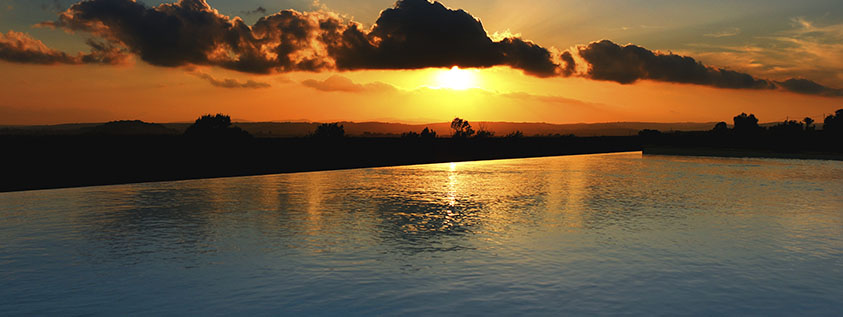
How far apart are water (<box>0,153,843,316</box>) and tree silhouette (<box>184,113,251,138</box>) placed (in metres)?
88.6

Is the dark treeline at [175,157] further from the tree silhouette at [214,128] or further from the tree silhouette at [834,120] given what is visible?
the tree silhouette at [834,120]

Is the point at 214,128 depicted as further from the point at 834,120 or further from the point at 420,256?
the point at 834,120

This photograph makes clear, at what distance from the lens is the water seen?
733 centimetres

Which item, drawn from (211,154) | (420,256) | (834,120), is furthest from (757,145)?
(834,120)

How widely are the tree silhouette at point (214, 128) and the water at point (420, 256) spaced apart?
88565mm

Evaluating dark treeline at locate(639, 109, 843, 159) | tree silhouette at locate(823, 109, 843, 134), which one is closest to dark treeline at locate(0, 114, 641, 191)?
dark treeline at locate(639, 109, 843, 159)

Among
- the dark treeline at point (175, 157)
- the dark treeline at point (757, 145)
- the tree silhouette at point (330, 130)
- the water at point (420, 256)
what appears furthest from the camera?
the tree silhouette at point (330, 130)

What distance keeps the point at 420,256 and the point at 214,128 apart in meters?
104

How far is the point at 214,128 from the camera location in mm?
107438

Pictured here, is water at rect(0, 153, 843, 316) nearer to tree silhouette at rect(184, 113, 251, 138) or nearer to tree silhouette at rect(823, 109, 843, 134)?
tree silhouette at rect(184, 113, 251, 138)

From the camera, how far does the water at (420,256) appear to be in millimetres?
7332

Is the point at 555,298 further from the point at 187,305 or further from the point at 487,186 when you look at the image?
the point at 487,186

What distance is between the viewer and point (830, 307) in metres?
7.23

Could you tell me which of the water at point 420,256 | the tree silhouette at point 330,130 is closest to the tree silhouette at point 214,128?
the tree silhouette at point 330,130
